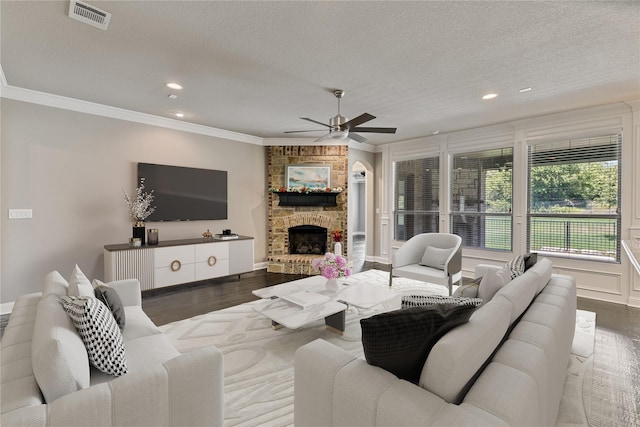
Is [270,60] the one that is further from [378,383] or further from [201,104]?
[378,383]

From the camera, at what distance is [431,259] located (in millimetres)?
4133

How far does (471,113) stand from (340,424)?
4471mm

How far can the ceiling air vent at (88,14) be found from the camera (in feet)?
6.47

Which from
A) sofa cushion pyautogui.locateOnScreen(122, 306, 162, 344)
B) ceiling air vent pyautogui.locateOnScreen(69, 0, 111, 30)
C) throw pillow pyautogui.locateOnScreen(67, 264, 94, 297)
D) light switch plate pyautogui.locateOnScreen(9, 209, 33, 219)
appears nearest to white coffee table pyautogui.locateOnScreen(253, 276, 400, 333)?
sofa cushion pyautogui.locateOnScreen(122, 306, 162, 344)

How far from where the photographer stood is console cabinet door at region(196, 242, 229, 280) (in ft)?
14.7

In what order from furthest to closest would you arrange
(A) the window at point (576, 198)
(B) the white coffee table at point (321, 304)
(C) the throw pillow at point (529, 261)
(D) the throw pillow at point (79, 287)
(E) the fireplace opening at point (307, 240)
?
(E) the fireplace opening at point (307, 240), (A) the window at point (576, 198), (B) the white coffee table at point (321, 304), (C) the throw pillow at point (529, 261), (D) the throw pillow at point (79, 287)

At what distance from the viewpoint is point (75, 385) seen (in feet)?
3.56

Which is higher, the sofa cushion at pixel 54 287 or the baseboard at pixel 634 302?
the sofa cushion at pixel 54 287

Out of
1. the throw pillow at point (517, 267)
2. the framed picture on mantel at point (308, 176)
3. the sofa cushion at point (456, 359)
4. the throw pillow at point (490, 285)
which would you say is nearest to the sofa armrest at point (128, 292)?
the sofa cushion at point (456, 359)

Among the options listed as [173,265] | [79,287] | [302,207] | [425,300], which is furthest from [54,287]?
[302,207]

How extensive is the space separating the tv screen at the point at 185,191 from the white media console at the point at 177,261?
0.49 metres

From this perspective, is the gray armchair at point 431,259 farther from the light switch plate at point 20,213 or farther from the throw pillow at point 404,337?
the light switch plate at point 20,213

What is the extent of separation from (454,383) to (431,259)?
3.31 metres

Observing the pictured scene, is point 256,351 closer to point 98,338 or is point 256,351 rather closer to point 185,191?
point 98,338
